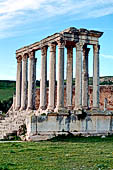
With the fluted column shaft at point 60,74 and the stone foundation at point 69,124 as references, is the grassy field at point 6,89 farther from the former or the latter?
the stone foundation at point 69,124

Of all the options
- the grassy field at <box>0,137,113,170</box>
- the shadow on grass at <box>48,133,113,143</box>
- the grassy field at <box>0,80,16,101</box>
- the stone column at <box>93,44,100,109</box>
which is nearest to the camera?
the grassy field at <box>0,137,113,170</box>

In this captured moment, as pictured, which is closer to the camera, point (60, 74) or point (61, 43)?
point (60, 74)

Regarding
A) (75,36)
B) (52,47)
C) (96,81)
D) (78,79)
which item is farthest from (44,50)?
(96,81)

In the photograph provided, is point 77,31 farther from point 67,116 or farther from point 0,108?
point 0,108

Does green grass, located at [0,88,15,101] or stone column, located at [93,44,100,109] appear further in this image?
green grass, located at [0,88,15,101]

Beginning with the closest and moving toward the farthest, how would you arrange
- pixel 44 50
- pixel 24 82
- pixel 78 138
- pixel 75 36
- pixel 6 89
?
pixel 78 138 < pixel 75 36 < pixel 44 50 < pixel 24 82 < pixel 6 89

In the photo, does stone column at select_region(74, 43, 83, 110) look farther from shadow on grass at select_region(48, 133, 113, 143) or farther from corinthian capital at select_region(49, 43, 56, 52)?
shadow on grass at select_region(48, 133, 113, 143)

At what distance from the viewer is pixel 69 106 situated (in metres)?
29.2

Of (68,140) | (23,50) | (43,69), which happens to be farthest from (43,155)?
(23,50)

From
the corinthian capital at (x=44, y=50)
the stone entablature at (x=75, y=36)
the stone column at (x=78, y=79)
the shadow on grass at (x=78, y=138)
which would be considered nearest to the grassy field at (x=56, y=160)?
the shadow on grass at (x=78, y=138)

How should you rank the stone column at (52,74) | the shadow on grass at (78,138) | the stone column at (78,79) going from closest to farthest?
the shadow on grass at (78,138) → the stone column at (78,79) → the stone column at (52,74)

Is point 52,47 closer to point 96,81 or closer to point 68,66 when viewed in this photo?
point 68,66

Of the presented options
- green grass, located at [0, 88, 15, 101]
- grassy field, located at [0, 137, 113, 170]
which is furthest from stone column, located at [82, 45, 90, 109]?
green grass, located at [0, 88, 15, 101]

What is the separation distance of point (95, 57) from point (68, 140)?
7938mm
